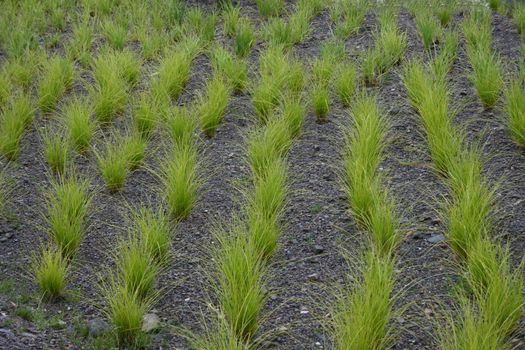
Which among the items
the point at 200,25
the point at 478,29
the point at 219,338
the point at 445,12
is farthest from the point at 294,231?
the point at 445,12

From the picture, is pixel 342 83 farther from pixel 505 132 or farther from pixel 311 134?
pixel 505 132

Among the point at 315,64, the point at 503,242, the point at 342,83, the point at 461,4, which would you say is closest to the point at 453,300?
the point at 503,242

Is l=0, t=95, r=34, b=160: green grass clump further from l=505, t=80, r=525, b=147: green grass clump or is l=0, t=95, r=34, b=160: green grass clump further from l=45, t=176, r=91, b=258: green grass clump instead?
l=505, t=80, r=525, b=147: green grass clump

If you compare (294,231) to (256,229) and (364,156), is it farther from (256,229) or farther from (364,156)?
(364,156)

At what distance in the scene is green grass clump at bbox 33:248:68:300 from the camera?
3.21 metres

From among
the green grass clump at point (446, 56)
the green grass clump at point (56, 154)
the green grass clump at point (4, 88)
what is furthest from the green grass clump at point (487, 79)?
the green grass clump at point (4, 88)

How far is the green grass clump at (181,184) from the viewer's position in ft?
12.4

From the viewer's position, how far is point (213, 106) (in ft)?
15.2

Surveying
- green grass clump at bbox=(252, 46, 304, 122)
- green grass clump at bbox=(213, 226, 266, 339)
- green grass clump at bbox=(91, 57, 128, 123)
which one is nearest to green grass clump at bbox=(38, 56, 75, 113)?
green grass clump at bbox=(91, 57, 128, 123)

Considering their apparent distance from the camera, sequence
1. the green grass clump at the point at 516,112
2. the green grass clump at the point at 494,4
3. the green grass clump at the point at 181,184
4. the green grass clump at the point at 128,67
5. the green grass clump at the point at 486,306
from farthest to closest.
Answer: the green grass clump at the point at 494,4, the green grass clump at the point at 128,67, the green grass clump at the point at 516,112, the green grass clump at the point at 181,184, the green grass clump at the point at 486,306

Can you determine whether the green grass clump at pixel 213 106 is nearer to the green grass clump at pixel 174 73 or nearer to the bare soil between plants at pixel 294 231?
the bare soil between plants at pixel 294 231

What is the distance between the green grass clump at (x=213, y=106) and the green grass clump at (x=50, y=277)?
157 centimetres

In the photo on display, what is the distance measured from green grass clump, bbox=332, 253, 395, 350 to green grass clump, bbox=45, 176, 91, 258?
1312 millimetres

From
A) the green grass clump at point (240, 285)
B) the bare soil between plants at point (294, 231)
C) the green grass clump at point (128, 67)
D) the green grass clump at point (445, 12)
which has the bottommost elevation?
the bare soil between plants at point (294, 231)
